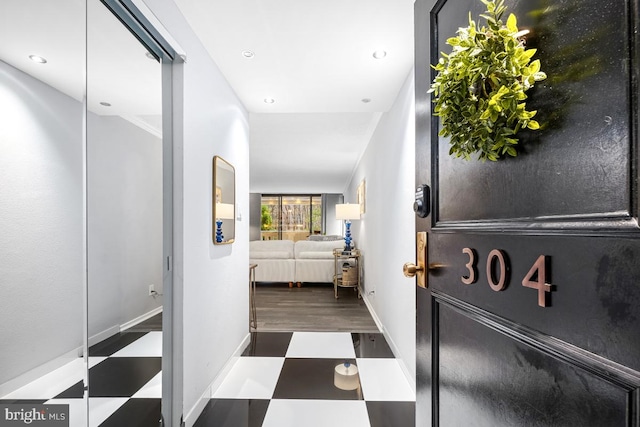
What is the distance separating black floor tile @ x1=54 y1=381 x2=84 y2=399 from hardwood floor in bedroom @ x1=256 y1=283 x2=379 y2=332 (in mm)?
2412

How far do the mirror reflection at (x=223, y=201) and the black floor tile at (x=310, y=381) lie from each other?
1.09 metres

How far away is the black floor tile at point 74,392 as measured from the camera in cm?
102

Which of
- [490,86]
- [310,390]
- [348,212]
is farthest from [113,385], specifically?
[348,212]

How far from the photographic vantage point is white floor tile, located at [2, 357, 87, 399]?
88 centimetres

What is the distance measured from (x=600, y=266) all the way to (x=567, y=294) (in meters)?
0.07

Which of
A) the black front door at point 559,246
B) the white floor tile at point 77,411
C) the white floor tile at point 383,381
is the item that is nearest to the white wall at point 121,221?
the white floor tile at point 77,411

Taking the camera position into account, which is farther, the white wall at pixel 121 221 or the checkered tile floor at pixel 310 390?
the checkered tile floor at pixel 310 390

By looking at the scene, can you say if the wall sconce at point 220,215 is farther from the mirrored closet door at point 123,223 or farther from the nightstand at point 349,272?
the nightstand at point 349,272

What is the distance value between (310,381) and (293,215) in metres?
9.82

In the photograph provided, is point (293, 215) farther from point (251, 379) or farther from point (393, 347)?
point (251, 379)

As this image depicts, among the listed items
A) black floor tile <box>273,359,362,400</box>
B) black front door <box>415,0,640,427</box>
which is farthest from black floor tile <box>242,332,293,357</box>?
black front door <box>415,0,640,427</box>

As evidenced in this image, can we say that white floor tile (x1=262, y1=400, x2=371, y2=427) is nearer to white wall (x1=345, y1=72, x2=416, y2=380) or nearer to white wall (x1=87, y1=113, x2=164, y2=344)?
white wall (x1=345, y1=72, x2=416, y2=380)

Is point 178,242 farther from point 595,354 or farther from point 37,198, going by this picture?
point 595,354

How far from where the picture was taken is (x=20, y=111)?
A: 0.86m
